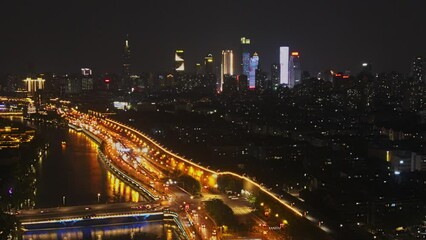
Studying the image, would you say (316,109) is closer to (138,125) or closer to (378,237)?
(138,125)

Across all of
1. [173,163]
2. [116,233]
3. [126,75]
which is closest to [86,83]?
[126,75]

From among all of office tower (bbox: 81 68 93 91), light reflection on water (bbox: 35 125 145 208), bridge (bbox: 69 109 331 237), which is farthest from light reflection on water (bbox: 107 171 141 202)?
office tower (bbox: 81 68 93 91)

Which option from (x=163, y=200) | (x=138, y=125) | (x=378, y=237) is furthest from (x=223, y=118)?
(x=378, y=237)

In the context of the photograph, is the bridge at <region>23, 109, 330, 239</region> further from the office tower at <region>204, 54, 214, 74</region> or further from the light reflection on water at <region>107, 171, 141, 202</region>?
the office tower at <region>204, 54, 214, 74</region>

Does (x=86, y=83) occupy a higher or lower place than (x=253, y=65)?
lower

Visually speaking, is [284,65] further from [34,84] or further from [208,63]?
[34,84]

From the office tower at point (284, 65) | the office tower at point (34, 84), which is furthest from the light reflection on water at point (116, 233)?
the office tower at point (34, 84)
